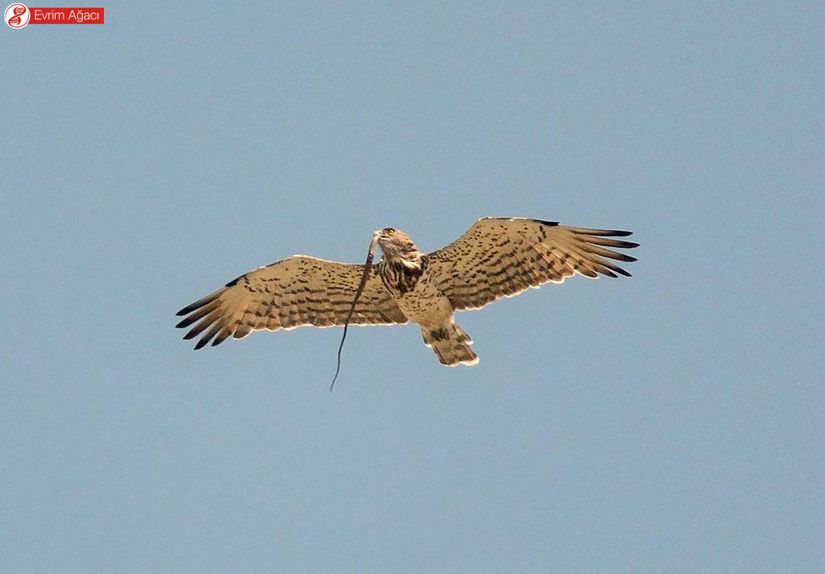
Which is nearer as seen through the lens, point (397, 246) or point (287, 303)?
point (397, 246)

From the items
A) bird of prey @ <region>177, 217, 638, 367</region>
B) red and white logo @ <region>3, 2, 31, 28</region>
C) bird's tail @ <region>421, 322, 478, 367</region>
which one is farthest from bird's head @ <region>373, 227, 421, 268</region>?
red and white logo @ <region>3, 2, 31, 28</region>

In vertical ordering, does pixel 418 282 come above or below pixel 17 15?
below

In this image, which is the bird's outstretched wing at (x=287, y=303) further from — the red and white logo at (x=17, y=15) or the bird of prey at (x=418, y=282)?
the red and white logo at (x=17, y=15)

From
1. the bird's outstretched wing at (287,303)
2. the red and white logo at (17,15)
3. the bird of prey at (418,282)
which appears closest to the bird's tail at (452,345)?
the bird of prey at (418,282)

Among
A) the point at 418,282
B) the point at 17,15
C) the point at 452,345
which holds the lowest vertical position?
the point at 452,345

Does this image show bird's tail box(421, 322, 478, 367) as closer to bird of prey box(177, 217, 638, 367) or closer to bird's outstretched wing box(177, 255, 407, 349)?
bird of prey box(177, 217, 638, 367)

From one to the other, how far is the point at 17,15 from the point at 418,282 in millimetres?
11212

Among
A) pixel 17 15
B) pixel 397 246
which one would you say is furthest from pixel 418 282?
pixel 17 15

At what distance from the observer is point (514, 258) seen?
20.9 m

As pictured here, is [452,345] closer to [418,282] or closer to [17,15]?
[418,282]

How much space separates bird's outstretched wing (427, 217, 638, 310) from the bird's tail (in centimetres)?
38

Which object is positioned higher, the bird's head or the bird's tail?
the bird's head

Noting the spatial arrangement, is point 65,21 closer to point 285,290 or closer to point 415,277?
point 285,290

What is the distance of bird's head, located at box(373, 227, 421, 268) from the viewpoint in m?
20.5
